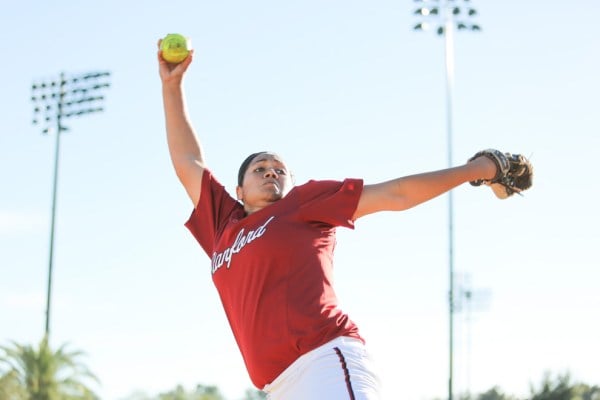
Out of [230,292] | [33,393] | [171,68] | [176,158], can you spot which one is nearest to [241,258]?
[230,292]

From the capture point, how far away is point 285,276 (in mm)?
5516

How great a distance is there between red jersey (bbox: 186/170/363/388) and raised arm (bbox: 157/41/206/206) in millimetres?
636

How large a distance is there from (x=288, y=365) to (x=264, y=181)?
3.39 feet

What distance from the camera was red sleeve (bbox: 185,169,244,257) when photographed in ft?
20.5

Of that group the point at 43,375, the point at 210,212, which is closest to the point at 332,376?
the point at 210,212

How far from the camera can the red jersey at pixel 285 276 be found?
17.8 ft

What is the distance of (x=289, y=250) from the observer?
5555 mm

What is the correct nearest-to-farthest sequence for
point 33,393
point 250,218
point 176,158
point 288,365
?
1. point 288,365
2. point 250,218
3. point 176,158
4. point 33,393

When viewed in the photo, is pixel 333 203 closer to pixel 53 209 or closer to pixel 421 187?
pixel 421 187

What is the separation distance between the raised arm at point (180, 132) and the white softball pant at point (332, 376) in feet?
4.60

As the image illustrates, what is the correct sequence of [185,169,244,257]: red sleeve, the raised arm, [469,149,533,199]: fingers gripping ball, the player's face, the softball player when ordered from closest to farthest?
the softball player → the player's face → [469,149,533,199]: fingers gripping ball → [185,169,244,257]: red sleeve → the raised arm

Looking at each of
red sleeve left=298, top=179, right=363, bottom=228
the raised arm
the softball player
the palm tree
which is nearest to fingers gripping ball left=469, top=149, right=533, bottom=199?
the softball player

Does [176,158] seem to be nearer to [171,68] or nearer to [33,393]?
[171,68]

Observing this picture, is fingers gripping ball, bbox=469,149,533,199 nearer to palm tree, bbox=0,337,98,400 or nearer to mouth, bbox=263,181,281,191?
mouth, bbox=263,181,281,191
